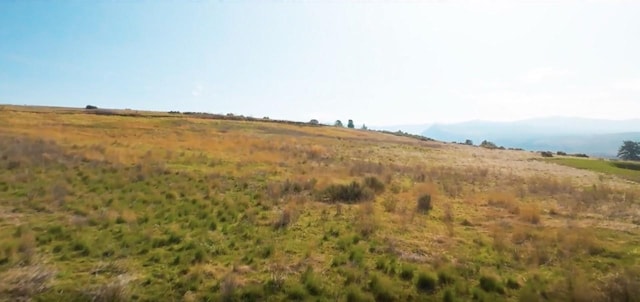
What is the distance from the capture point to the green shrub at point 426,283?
8120 millimetres

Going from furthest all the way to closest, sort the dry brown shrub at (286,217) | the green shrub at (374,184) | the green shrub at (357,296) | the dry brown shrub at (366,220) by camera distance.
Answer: the green shrub at (374,184) < the dry brown shrub at (286,217) < the dry brown shrub at (366,220) < the green shrub at (357,296)

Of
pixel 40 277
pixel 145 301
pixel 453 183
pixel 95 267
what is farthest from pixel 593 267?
pixel 453 183

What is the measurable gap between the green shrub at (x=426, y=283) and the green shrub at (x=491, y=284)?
1.04 metres

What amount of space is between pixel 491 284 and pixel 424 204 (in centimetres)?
803

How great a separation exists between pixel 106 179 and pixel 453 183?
19.4 meters

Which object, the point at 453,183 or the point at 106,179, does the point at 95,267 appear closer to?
the point at 106,179

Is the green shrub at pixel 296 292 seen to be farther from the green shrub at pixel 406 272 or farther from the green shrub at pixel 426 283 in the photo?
the green shrub at pixel 426 283

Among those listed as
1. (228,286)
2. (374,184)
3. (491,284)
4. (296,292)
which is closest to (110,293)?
(228,286)

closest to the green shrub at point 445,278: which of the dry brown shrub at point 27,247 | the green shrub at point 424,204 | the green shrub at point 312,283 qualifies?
the green shrub at point 312,283

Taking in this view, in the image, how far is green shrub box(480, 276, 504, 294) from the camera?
26.5ft

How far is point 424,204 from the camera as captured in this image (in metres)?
16.2

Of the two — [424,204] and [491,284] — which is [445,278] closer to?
[491,284]

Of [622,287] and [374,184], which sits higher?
[622,287]

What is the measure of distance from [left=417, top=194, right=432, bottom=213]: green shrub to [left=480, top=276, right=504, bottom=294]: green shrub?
22.9ft
